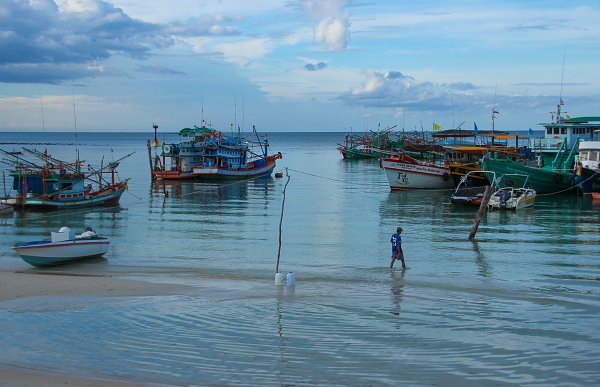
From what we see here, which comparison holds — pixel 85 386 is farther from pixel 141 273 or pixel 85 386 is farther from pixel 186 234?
pixel 186 234

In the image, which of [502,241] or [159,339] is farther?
[502,241]

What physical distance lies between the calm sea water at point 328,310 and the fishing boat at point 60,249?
0.62 m

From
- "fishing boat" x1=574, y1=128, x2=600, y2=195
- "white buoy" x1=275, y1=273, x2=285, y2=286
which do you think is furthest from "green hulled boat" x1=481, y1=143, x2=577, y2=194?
"white buoy" x1=275, y1=273, x2=285, y2=286

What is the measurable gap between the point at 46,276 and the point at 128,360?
10.0 meters

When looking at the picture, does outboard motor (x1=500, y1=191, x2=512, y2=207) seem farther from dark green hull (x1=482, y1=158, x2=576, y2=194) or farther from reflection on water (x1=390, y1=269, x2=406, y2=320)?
reflection on water (x1=390, y1=269, x2=406, y2=320)

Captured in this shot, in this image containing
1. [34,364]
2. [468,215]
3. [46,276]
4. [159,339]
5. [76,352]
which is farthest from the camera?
[468,215]

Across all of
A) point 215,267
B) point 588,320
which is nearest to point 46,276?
point 215,267

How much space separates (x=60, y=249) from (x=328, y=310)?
11.4 metres

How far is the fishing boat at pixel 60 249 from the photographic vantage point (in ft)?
76.1

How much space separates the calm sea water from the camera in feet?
43.5

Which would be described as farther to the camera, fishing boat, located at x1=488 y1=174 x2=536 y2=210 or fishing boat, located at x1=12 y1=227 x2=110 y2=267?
fishing boat, located at x1=488 y1=174 x2=536 y2=210

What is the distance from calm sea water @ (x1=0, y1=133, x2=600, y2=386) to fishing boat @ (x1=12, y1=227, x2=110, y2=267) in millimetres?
616

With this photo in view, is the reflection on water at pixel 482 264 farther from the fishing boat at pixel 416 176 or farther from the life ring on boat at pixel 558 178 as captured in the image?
the fishing boat at pixel 416 176

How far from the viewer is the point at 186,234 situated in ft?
105
